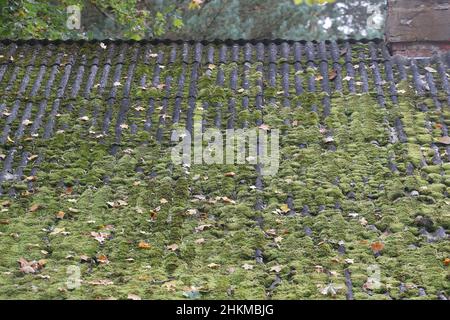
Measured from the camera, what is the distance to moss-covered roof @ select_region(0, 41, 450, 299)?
492 centimetres

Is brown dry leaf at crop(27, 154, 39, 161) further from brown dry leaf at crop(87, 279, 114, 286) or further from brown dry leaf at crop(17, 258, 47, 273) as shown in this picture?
brown dry leaf at crop(87, 279, 114, 286)

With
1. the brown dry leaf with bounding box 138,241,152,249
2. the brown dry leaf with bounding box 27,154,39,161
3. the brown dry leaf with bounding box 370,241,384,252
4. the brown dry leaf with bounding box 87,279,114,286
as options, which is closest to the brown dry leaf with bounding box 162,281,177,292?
the brown dry leaf with bounding box 87,279,114,286

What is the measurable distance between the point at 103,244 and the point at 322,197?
1.74 meters

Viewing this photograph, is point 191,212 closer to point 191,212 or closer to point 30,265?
point 191,212

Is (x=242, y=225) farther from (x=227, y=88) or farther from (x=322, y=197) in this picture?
(x=227, y=88)

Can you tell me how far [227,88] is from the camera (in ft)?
24.5

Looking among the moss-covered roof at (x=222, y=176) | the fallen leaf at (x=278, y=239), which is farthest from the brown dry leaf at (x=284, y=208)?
the fallen leaf at (x=278, y=239)

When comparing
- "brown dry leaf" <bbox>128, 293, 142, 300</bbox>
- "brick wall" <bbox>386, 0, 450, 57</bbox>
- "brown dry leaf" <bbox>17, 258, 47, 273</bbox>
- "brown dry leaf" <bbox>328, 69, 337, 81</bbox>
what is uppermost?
"brick wall" <bbox>386, 0, 450, 57</bbox>

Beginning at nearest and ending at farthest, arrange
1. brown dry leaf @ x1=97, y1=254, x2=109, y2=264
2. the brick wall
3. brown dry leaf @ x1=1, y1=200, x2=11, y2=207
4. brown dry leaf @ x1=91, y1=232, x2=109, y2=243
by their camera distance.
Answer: brown dry leaf @ x1=97, y1=254, x2=109, y2=264, brown dry leaf @ x1=91, y1=232, x2=109, y2=243, brown dry leaf @ x1=1, y1=200, x2=11, y2=207, the brick wall

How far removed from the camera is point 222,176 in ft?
20.1

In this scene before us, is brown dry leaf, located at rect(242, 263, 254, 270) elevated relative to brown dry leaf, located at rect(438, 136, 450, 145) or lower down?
lower down

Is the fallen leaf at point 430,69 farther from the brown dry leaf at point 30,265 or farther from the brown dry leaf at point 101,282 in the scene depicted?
the brown dry leaf at point 30,265
